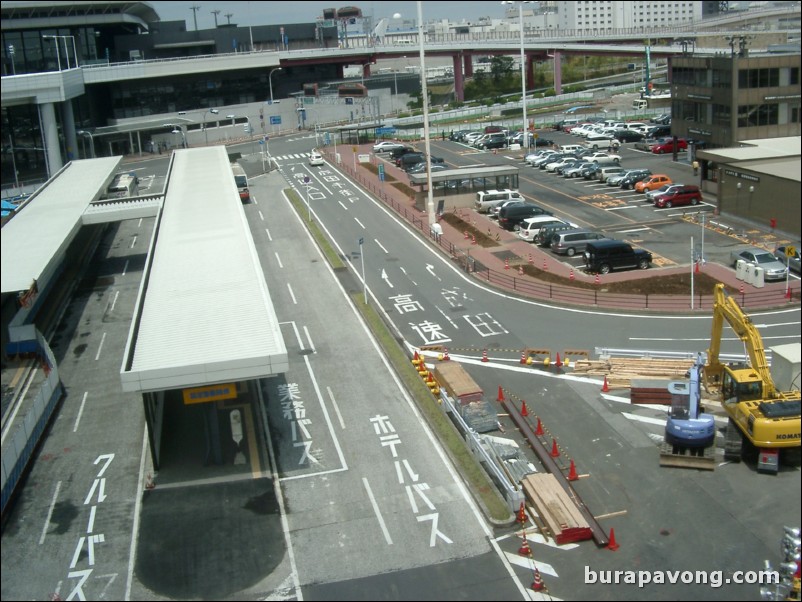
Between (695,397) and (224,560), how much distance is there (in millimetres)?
9942

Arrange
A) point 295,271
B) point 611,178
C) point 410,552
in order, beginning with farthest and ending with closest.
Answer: point 611,178
point 295,271
point 410,552

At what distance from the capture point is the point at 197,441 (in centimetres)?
2030

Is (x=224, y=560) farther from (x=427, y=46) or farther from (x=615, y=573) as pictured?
(x=427, y=46)

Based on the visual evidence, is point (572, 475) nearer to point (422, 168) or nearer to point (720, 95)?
point (720, 95)

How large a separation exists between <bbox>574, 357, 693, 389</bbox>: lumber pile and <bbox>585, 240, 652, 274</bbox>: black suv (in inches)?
328

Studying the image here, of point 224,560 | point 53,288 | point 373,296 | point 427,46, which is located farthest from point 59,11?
point 224,560

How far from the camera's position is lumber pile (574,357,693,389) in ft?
73.5

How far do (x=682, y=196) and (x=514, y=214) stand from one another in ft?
25.1

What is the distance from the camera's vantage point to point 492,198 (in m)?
43.0

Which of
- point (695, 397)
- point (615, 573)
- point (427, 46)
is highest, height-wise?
point (427, 46)

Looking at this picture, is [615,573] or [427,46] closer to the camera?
[615,573]

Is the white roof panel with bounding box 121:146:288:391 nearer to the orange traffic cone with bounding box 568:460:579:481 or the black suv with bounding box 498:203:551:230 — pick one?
the orange traffic cone with bounding box 568:460:579:481

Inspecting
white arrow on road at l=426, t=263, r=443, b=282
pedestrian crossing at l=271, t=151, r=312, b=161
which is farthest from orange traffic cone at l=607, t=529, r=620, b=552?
pedestrian crossing at l=271, t=151, r=312, b=161

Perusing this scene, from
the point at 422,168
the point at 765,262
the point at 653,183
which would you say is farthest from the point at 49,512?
the point at 422,168
